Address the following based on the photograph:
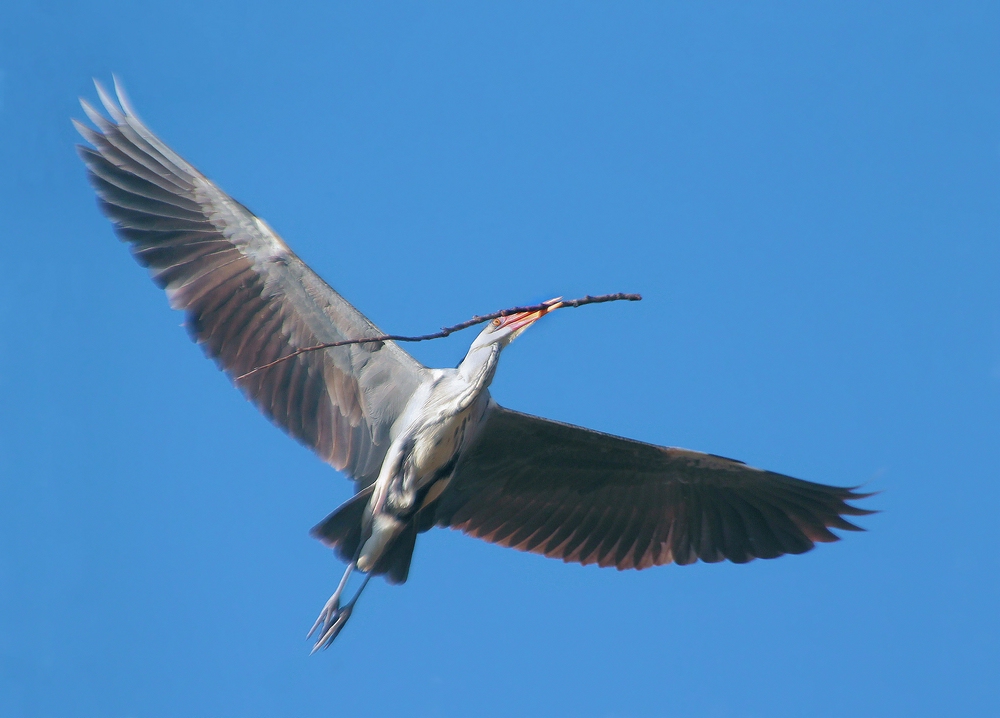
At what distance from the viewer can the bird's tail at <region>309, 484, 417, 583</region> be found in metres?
7.56

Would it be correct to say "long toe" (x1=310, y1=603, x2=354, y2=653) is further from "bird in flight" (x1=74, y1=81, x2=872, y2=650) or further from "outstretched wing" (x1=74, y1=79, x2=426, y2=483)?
"outstretched wing" (x1=74, y1=79, x2=426, y2=483)

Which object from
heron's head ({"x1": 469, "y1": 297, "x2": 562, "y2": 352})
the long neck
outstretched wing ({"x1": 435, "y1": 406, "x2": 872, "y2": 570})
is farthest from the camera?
outstretched wing ({"x1": 435, "y1": 406, "x2": 872, "y2": 570})

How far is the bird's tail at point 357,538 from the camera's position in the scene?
7559 millimetres

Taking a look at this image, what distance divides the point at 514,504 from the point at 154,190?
3396 mm

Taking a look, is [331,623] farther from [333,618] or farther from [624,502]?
[624,502]

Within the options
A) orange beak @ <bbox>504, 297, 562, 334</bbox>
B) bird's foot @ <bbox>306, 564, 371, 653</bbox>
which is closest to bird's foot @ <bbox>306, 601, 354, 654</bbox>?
bird's foot @ <bbox>306, 564, 371, 653</bbox>

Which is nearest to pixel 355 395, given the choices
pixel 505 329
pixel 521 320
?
pixel 505 329

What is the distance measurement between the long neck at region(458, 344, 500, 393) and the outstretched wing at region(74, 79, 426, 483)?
1.13ft

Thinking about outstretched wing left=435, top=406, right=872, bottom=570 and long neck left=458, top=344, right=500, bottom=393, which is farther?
outstretched wing left=435, top=406, right=872, bottom=570

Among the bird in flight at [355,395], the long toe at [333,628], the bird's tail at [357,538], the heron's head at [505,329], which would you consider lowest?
the long toe at [333,628]

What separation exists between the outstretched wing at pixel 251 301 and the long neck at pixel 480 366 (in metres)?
0.34

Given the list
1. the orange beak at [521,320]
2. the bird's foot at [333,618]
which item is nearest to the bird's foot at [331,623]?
the bird's foot at [333,618]

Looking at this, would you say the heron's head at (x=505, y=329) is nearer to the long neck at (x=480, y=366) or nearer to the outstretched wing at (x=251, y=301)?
the long neck at (x=480, y=366)

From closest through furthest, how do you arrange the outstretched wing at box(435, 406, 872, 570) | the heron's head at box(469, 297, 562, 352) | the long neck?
the long neck < the heron's head at box(469, 297, 562, 352) < the outstretched wing at box(435, 406, 872, 570)
